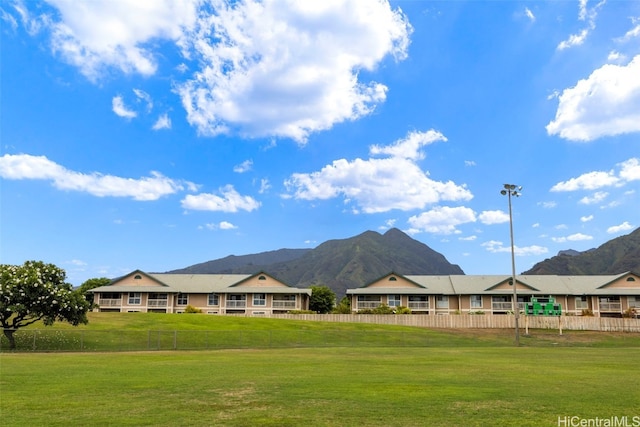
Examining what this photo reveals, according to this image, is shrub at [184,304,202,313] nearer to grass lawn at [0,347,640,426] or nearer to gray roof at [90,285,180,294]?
gray roof at [90,285,180,294]

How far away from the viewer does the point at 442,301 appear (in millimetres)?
81125

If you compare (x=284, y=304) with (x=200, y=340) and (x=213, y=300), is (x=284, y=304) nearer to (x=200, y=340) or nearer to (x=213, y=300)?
(x=213, y=300)

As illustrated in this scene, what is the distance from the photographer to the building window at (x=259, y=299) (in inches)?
3174

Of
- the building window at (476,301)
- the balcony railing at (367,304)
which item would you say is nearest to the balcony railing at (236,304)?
the balcony railing at (367,304)

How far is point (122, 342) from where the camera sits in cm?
4209

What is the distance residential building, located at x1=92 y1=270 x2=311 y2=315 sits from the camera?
80.2 metres

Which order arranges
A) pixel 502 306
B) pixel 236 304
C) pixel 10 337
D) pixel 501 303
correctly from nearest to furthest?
pixel 10 337
pixel 502 306
pixel 501 303
pixel 236 304

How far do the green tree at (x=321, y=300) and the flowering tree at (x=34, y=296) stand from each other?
5177 cm

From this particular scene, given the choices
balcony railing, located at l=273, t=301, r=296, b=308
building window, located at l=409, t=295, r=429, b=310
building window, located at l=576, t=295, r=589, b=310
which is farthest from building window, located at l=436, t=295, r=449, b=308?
balcony railing, located at l=273, t=301, r=296, b=308

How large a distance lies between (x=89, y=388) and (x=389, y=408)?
10480mm

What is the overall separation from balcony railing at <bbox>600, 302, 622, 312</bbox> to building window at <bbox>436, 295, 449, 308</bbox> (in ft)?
79.5

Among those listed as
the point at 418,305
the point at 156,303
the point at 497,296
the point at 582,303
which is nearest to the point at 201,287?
the point at 156,303

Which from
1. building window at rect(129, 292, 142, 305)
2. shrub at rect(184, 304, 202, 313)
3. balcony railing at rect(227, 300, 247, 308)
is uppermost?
building window at rect(129, 292, 142, 305)

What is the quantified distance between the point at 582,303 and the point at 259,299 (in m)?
52.8
